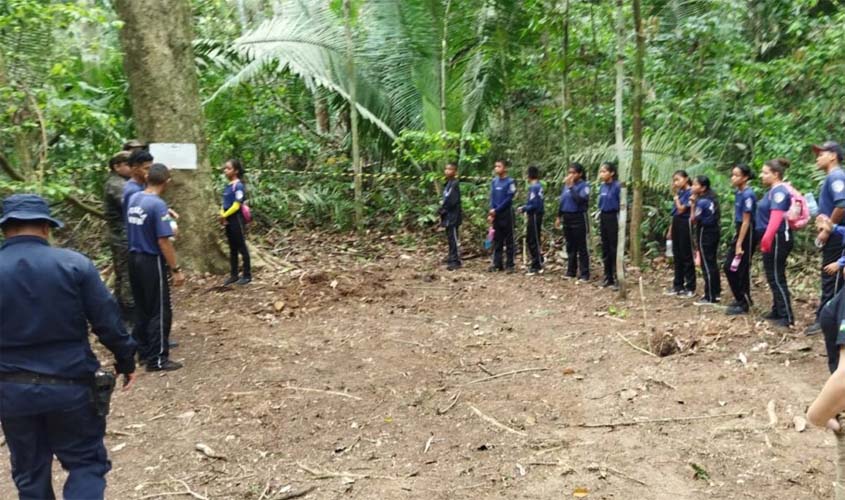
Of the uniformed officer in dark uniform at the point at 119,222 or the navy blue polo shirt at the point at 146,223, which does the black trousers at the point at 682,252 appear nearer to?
the navy blue polo shirt at the point at 146,223

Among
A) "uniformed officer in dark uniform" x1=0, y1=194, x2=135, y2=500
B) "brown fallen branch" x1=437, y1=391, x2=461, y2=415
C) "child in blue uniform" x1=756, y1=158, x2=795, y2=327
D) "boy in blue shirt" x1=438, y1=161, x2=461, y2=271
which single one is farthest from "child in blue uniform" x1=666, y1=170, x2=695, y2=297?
"uniformed officer in dark uniform" x1=0, y1=194, x2=135, y2=500

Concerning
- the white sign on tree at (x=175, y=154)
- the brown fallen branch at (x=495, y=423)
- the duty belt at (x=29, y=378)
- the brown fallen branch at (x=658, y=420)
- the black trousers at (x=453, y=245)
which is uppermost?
the white sign on tree at (x=175, y=154)

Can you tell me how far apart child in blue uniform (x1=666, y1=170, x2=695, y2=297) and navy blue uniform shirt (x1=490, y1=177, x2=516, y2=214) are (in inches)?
100

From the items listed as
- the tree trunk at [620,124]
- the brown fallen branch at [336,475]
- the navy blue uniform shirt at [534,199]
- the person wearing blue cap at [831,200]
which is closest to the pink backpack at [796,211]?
the person wearing blue cap at [831,200]

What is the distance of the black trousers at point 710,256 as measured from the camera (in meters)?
8.42

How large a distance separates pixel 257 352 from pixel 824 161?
18.0ft

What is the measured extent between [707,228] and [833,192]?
2243 mm

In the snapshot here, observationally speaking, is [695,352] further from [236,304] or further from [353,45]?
[353,45]

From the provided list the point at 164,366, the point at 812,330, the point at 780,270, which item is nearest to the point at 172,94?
the point at 164,366

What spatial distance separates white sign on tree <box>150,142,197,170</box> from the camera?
8.27 metres

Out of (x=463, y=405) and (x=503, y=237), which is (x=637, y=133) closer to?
(x=503, y=237)

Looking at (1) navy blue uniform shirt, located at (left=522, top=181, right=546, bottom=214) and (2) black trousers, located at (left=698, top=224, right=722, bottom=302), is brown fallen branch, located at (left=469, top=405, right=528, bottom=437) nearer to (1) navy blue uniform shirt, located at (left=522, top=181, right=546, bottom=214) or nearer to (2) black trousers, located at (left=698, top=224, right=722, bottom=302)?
(2) black trousers, located at (left=698, top=224, right=722, bottom=302)

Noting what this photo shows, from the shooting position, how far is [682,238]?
30.1 ft

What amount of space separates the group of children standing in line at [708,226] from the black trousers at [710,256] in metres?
0.01
